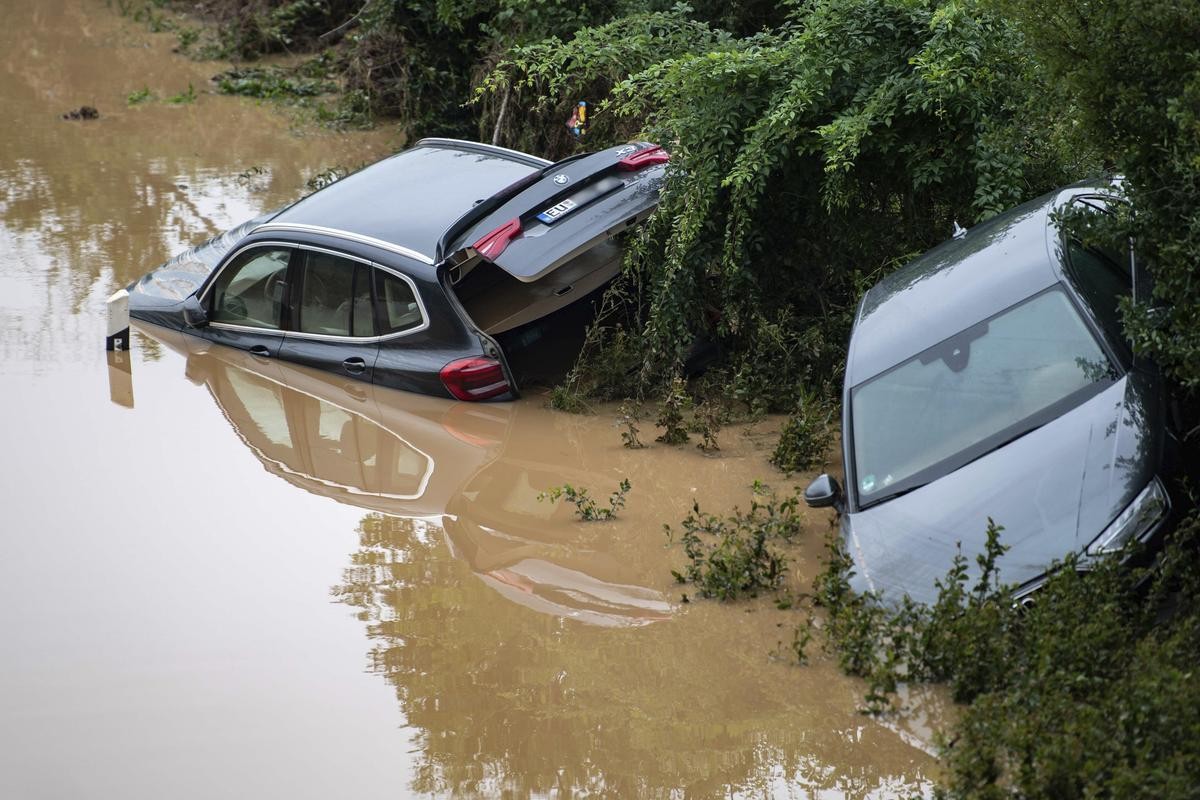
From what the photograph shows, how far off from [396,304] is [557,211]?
4.09 feet

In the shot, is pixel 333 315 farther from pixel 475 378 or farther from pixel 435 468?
pixel 435 468

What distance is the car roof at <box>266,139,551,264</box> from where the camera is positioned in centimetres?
860

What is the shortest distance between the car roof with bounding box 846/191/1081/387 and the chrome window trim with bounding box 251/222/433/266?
3051 millimetres

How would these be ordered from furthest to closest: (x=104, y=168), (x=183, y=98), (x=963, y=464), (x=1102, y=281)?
(x=183, y=98), (x=104, y=168), (x=1102, y=281), (x=963, y=464)

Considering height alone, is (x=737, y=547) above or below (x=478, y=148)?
below

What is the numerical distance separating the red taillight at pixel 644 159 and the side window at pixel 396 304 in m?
1.73

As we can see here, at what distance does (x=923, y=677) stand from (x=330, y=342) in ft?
17.5

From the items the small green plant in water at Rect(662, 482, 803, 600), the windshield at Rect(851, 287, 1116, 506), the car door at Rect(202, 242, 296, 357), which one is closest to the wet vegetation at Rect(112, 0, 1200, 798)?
the small green plant in water at Rect(662, 482, 803, 600)

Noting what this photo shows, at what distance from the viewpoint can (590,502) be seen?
23.2 feet

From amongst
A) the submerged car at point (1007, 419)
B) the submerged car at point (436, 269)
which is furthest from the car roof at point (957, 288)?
the submerged car at point (436, 269)

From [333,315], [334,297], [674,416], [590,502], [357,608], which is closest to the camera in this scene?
[357,608]

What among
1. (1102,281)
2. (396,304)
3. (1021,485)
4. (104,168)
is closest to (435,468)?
(396,304)

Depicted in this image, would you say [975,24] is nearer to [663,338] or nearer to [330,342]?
[663,338]

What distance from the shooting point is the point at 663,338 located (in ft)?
26.9
